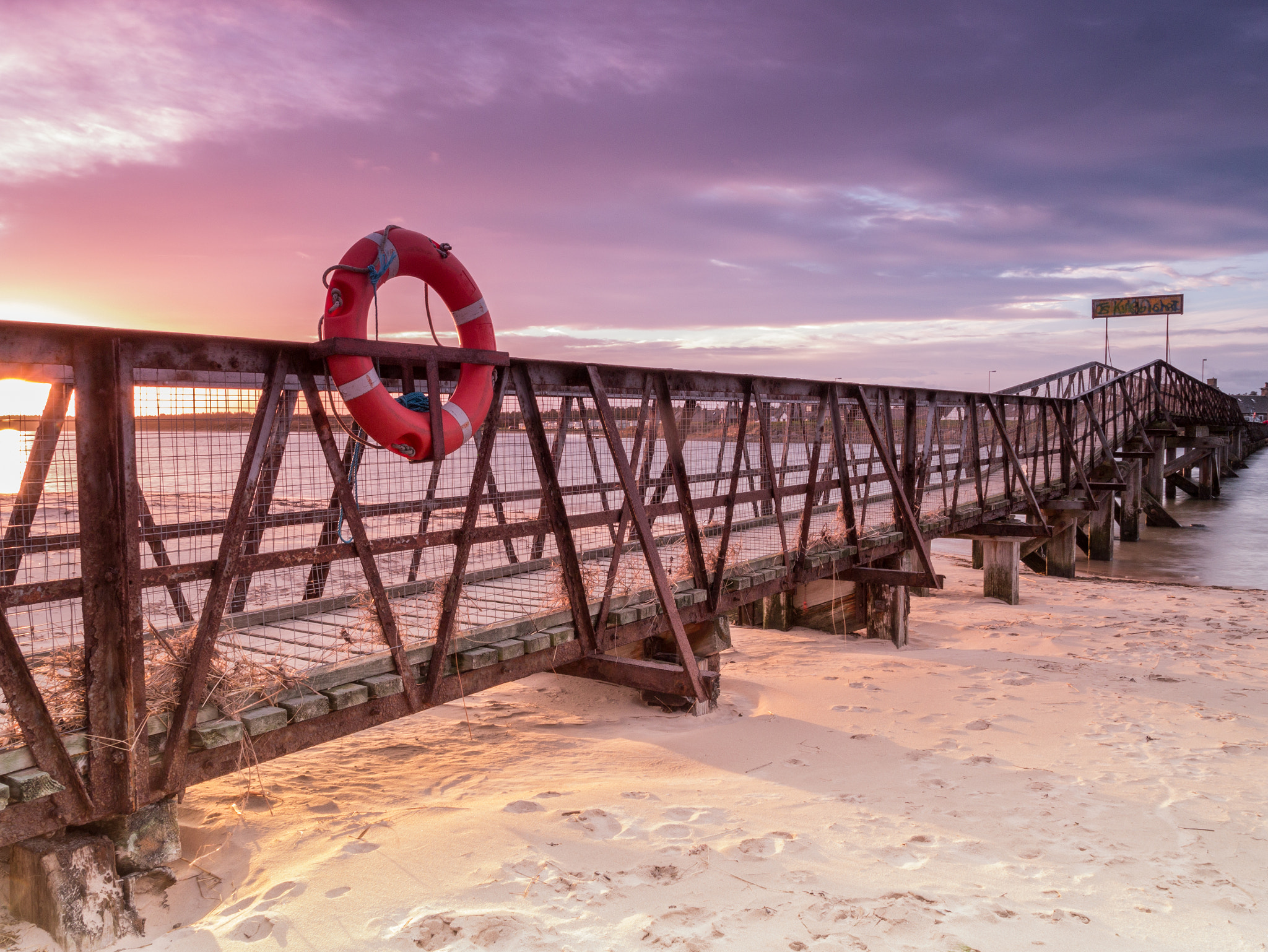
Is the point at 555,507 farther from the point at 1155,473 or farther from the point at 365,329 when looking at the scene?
the point at 1155,473

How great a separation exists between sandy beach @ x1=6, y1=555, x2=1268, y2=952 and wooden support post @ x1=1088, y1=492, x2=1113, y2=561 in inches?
438

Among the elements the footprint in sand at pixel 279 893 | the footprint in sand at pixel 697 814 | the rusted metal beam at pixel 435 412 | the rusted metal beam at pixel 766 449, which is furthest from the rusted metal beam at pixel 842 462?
the footprint in sand at pixel 279 893

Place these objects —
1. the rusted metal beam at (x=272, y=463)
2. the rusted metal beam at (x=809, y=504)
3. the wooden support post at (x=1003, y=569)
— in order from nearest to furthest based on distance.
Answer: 1. the rusted metal beam at (x=272, y=463)
2. the rusted metal beam at (x=809, y=504)
3. the wooden support post at (x=1003, y=569)

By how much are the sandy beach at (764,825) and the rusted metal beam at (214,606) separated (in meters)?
0.61

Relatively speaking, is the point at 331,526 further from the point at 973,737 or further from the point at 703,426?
the point at 973,737

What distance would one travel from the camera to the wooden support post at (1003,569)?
38.0 ft

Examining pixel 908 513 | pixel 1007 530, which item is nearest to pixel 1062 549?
pixel 1007 530

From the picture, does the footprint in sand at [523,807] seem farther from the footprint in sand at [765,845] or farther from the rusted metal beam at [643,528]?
the rusted metal beam at [643,528]

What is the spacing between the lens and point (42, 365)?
335cm

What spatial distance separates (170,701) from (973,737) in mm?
4888

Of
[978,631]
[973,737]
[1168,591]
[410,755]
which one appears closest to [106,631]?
[410,755]

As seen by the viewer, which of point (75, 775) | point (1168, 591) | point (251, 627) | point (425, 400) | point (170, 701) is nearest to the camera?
point (75, 775)

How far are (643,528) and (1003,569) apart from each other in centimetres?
771

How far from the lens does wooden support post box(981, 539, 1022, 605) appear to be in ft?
38.0
